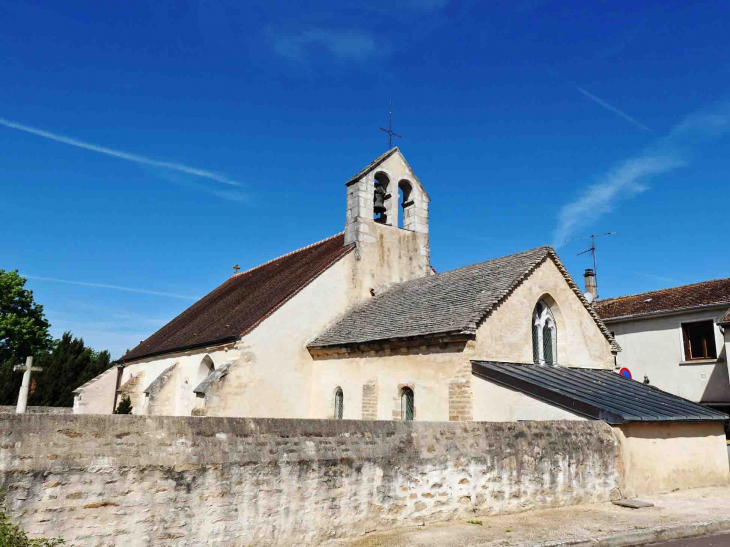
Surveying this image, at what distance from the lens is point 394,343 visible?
14836 millimetres

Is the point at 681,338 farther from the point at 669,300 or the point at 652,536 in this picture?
the point at 652,536

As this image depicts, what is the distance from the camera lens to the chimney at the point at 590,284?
98.6 ft

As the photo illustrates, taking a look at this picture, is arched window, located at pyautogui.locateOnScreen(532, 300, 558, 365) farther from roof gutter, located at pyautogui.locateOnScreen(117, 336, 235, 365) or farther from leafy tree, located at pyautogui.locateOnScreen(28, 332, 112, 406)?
leafy tree, located at pyautogui.locateOnScreen(28, 332, 112, 406)

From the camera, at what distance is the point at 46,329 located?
40219mm

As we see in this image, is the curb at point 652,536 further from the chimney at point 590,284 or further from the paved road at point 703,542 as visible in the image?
the chimney at point 590,284

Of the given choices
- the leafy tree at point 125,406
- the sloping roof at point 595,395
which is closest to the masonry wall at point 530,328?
the sloping roof at point 595,395

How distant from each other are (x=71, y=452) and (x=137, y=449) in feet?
2.05

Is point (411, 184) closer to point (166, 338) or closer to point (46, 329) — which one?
point (166, 338)

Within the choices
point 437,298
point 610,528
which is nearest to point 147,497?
point 610,528

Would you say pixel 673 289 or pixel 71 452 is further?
pixel 673 289

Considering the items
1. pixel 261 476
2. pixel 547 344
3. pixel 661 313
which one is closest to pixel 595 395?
pixel 547 344

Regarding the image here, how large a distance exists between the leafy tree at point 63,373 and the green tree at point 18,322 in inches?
502

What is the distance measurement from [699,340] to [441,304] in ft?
43.4

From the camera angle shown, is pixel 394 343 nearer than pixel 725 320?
Yes
